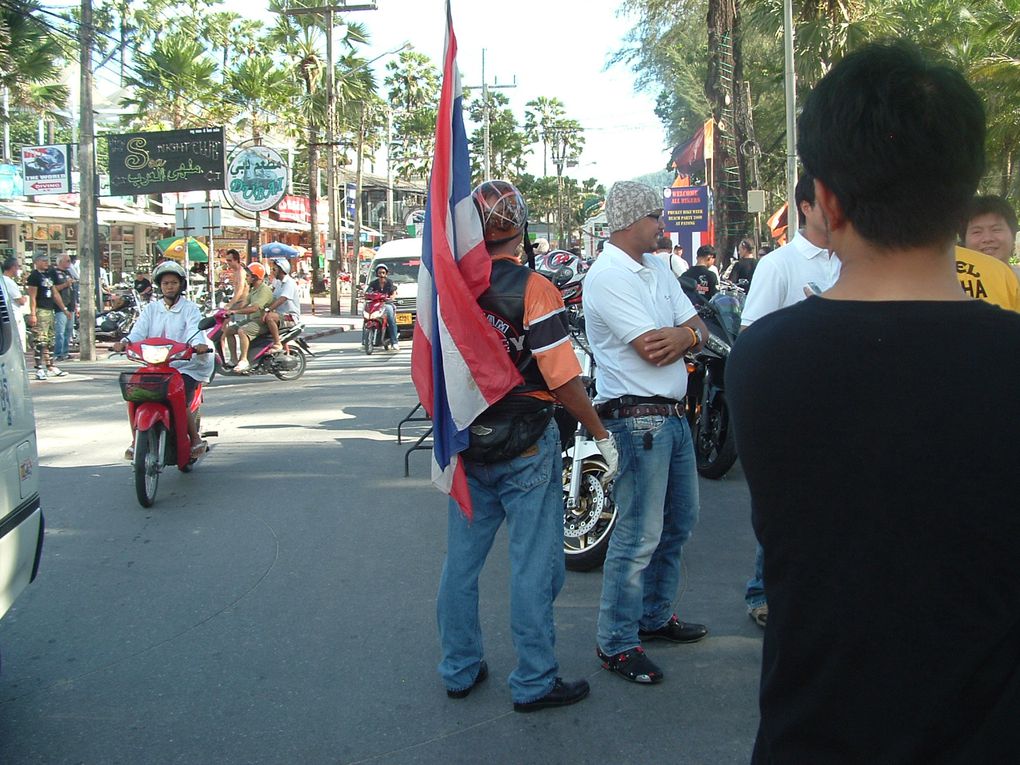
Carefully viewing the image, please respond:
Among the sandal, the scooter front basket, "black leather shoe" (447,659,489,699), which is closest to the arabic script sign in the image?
the scooter front basket

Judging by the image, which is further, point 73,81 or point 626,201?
point 73,81

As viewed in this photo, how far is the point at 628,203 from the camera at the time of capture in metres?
3.97

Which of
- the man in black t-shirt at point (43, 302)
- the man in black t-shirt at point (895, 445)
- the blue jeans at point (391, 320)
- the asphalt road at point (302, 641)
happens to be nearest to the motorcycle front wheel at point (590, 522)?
the asphalt road at point (302, 641)

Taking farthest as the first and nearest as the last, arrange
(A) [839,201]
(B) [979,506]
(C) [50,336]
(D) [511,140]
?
1. (D) [511,140]
2. (C) [50,336]
3. (A) [839,201]
4. (B) [979,506]

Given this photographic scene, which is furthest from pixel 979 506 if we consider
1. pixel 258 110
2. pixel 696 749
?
pixel 258 110

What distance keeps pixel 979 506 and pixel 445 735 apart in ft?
8.87

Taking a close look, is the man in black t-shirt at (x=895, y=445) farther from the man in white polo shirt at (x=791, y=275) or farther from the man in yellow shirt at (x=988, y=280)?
the man in white polo shirt at (x=791, y=275)

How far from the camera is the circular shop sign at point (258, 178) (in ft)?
74.1

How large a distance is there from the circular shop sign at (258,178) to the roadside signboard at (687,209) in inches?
365

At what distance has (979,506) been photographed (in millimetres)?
1325

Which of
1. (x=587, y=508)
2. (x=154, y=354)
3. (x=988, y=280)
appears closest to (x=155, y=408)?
(x=154, y=354)

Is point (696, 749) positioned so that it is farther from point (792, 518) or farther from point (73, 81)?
point (73, 81)

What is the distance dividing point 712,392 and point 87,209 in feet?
45.0

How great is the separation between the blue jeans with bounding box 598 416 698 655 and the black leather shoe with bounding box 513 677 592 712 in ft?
0.90
